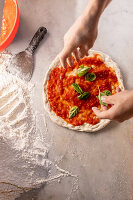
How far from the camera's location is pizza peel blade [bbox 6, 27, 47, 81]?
2.62m

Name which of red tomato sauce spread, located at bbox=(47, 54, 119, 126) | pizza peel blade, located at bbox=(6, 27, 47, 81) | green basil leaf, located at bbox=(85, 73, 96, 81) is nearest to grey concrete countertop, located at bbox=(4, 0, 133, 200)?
pizza peel blade, located at bbox=(6, 27, 47, 81)

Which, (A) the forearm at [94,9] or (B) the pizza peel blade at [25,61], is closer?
(A) the forearm at [94,9]

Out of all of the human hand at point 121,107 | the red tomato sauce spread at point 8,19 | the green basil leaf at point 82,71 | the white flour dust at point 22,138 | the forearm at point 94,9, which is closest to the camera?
the forearm at point 94,9

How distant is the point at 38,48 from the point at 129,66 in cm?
111

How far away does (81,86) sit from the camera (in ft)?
8.17

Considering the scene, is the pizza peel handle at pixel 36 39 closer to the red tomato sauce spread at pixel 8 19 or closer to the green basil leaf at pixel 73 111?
the red tomato sauce spread at pixel 8 19

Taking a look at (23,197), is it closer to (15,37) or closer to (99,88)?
(99,88)

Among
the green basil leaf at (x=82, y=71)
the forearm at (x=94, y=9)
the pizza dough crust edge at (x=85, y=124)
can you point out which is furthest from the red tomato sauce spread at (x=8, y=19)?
the forearm at (x=94, y=9)

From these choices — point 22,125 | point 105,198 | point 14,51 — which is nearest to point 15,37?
point 14,51

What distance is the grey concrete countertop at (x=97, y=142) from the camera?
249 cm

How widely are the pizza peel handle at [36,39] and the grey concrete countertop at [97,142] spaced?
0.27 feet

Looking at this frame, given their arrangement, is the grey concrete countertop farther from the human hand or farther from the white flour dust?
the human hand

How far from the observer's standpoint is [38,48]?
8.95 feet

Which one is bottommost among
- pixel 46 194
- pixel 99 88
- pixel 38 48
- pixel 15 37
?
pixel 46 194
